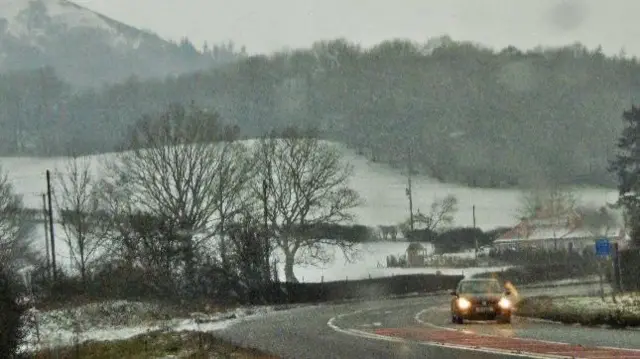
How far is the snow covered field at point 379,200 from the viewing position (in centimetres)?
8444

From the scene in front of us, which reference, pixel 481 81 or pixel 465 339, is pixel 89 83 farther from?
pixel 465 339

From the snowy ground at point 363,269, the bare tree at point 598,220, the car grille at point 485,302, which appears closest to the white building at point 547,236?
the bare tree at point 598,220

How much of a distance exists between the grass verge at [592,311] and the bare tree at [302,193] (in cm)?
4919

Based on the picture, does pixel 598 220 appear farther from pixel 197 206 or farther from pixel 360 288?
pixel 197 206

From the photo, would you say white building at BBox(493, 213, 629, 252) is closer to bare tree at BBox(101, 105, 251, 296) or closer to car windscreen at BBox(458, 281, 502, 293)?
bare tree at BBox(101, 105, 251, 296)

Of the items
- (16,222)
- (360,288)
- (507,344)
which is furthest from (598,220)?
(507,344)

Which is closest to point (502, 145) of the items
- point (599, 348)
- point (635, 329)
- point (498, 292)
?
point (498, 292)

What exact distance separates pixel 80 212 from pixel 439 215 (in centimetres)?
4186

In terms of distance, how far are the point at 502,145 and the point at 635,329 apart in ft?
203

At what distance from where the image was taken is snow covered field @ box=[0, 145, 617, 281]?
277 ft

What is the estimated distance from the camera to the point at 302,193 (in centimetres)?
9069

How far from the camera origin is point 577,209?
66.9 metres

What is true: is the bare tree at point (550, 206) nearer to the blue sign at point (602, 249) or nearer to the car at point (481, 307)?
the blue sign at point (602, 249)

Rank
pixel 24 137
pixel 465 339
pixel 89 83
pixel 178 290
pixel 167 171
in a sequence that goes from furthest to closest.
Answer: pixel 89 83, pixel 24 137, pixel 167 171, pixel 178 290, pixel 465 339
